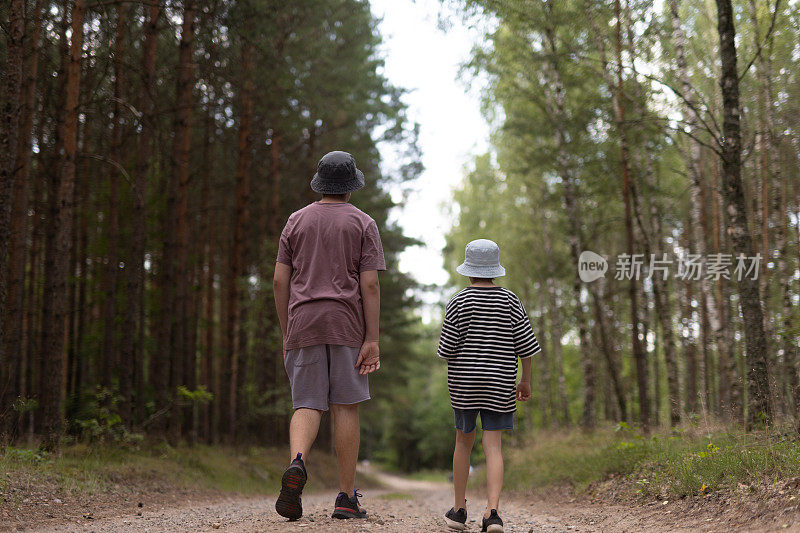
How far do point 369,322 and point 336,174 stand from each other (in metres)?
1.12

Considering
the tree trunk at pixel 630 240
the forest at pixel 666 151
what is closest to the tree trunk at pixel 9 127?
the forest at pixel 666 151

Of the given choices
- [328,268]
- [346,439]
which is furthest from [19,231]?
[346,439]

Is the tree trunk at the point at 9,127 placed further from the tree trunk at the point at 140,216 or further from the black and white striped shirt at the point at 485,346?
the black and white striped shirt at the point at 485,346

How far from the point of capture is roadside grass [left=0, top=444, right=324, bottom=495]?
634cm

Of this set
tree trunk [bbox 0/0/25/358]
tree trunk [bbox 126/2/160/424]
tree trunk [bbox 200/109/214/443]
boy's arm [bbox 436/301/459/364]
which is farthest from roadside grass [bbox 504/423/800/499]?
tree trunk [bbox 200/109/214/443]

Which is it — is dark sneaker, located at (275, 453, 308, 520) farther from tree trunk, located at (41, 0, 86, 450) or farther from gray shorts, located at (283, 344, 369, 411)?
tree trunk, located at (41, 0, 86, 450)

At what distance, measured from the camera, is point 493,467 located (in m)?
4.59

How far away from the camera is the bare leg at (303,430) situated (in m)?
4.16

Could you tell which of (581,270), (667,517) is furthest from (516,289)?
(667,517)

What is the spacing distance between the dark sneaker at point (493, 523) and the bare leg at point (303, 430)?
1.34 meters

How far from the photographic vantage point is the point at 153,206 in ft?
47.0

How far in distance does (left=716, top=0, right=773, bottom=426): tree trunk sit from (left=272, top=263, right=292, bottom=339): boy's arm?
5359mm

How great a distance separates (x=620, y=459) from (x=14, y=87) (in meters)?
8.32

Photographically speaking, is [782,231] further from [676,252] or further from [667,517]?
[676,252]
